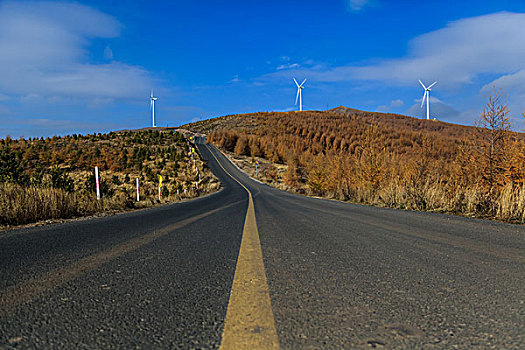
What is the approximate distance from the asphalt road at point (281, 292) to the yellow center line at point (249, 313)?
0.15ft

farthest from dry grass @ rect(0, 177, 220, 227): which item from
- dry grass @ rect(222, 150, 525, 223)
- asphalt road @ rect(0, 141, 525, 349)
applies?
dry grass @ rect(222, 150, 525, 223)

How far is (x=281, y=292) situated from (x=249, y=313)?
0.39 metres

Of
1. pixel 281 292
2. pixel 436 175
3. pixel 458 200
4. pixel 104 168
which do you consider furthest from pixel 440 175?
pixel 104 168

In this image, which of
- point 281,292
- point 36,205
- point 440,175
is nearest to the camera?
point 281,292

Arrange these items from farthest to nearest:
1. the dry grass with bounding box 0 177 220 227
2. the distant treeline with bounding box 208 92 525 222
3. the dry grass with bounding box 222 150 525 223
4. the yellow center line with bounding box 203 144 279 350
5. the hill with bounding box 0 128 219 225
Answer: the hill with bounding box 0 128 219 225, the distant treeline with bounding box 208 92 525 222, the dry grass with bounding box 222 150 525 223, the dry grass with bounding box 0 177 220 227, the yellow center line with bounding box 203 144 279 350

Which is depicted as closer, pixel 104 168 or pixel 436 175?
pixel 436 175

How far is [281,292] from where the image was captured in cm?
195

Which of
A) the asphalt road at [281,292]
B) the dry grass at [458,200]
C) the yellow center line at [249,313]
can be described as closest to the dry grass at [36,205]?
the asphalt road at [281,292]

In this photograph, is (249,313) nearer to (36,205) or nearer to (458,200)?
(36,205)

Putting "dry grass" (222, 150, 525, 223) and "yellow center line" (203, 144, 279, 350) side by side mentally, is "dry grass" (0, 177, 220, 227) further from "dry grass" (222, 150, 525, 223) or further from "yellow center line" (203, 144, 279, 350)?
"dry grass" (222, 150, 525, 223)

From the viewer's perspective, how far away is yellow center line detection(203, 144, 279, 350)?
131 centimetres

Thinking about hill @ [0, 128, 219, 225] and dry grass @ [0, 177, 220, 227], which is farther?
hill @ [0, 128, 219, 225]

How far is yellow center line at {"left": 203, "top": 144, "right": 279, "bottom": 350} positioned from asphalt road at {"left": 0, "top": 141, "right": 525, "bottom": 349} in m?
0.05

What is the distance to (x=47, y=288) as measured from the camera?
6.49 ft
